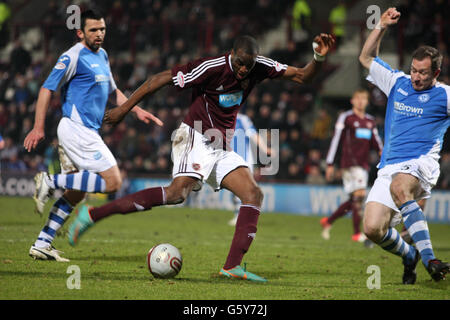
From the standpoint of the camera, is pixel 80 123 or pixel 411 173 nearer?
pixel 411 173

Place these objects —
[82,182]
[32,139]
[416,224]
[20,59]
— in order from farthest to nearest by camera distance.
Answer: [20,59]
[82,182]
[32,139]
[416,224]

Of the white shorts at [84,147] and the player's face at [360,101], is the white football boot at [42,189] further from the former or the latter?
the player's face at [360,101]

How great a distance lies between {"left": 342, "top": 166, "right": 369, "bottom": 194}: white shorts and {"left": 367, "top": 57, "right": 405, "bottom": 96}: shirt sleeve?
524 cm

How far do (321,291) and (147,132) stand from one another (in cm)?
1557

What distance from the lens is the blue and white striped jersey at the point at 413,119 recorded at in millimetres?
6520

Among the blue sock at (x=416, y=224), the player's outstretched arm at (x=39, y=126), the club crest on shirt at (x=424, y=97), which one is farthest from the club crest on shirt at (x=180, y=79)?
the blue sock at (x=416, y=224)

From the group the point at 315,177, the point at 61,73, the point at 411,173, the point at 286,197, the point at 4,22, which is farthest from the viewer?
the point at 4,22

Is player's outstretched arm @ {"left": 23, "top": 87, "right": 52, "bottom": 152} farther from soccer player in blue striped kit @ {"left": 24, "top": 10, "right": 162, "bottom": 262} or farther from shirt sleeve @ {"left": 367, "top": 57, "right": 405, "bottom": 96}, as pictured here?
shirt sleeve @ {"left": 367, "top": 57, "right": 405, "bottom": 96}

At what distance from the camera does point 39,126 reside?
7102 mm

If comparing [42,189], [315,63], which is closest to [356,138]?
[315,63]

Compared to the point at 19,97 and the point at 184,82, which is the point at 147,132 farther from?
the point at 184,82

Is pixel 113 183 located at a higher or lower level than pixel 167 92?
lower

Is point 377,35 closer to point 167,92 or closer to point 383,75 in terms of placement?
point 383,75

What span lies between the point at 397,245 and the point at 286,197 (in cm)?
1154
